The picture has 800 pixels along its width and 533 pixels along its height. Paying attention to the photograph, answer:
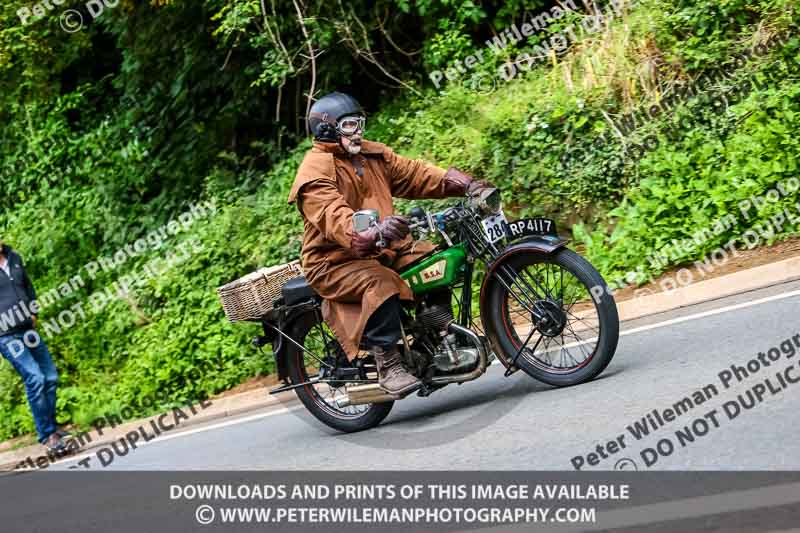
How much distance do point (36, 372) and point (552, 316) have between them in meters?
5.07

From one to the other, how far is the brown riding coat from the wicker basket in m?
0.62

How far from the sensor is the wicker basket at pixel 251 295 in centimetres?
727

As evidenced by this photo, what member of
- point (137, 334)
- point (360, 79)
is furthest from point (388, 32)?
point (137, 334)

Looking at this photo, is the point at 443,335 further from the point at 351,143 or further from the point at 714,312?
the point at 714,312

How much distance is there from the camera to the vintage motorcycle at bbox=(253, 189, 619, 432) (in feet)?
20.3

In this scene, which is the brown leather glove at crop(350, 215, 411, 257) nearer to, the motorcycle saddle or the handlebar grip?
the handlebar grip

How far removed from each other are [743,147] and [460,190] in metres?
3.66

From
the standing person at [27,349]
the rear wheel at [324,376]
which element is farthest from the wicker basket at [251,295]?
the standing person at [27,349]

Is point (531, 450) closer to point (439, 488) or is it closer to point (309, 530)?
point (439, 488)

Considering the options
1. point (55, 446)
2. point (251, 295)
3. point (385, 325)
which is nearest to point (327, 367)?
point (251, 295)

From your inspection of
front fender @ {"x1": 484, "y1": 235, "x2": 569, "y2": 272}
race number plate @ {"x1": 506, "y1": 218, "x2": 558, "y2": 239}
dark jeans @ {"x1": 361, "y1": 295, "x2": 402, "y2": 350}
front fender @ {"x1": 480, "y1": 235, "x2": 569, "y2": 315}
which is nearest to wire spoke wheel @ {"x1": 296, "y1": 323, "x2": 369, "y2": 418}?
dark jeans @ {"x1": 361, "y1": 295, "x2": 402, "y2": 350}

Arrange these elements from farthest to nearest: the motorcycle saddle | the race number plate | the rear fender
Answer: the rear fender < the motorcycle saddle < the race number plate

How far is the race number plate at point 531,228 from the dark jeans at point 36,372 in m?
4.84

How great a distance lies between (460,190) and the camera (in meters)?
6.77
